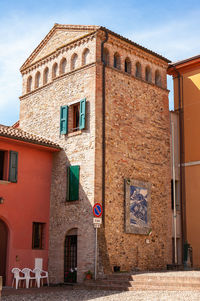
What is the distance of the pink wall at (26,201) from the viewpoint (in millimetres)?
15945

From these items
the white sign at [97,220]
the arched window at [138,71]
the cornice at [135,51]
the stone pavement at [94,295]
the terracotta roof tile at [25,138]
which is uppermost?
the cornice at [135,51]

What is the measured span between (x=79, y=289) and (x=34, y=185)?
176 inches

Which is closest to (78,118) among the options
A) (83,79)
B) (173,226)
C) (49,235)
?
(83,79)

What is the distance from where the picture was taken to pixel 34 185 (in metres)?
17.1

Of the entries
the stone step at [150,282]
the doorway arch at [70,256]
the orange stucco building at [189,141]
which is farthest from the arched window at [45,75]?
the stone step at [150,282]

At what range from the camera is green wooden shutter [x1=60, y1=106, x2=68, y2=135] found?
17703 millimetres

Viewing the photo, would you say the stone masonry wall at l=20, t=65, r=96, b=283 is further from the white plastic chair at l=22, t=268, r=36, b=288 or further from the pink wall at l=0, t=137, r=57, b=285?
the white plastic chair at l=22, t=268, r=36, b=288

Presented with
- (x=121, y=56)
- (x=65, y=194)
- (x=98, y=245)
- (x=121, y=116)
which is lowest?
(x=98, y=245)

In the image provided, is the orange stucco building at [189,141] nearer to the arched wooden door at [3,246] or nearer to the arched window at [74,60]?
the arched window at [74,60]

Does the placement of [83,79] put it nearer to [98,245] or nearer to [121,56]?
[121,56]

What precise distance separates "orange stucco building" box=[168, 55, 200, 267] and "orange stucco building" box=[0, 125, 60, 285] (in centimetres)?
598

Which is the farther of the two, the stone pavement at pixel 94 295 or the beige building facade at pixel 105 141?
the beige building facade at pixel 105 141

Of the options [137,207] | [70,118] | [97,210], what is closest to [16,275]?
[97,210]

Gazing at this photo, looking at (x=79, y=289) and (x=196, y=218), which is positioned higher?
(x=196, y=218)
